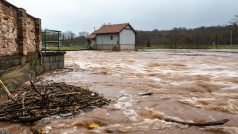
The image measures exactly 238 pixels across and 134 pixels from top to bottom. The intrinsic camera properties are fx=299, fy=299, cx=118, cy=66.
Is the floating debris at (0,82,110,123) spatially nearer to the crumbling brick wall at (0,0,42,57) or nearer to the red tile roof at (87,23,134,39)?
Answer: the crumbling brick wall at (0,0,42,57)

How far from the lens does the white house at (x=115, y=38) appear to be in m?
49.1

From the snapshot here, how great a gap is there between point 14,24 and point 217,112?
726 cm

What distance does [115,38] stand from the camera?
163 feet

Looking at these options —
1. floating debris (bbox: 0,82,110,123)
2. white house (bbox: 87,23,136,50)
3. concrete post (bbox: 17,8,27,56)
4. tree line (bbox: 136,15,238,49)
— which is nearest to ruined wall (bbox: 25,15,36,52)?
concrete post (bbox: 17,8,27,56)

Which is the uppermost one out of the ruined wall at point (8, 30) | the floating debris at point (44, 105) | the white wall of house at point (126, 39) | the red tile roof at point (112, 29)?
the red tile roof at point (112, 29)

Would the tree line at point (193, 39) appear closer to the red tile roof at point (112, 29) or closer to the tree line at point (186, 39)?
the tree line at point (186, 39)

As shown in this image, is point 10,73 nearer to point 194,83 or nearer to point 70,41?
point 194,83

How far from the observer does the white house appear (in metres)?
49.1

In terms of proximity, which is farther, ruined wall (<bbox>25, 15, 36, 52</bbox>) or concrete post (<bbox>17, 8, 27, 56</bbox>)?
ruined wall (<bbox>25, 15, 36, 52</bbox>)

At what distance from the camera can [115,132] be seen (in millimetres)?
4672

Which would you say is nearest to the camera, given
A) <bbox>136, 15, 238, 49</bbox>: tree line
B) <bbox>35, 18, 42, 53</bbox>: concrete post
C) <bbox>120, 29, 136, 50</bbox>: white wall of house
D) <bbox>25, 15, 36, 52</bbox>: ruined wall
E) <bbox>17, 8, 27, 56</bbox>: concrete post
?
<bbox>17, 8, 27, 56</bbox>: concrete post

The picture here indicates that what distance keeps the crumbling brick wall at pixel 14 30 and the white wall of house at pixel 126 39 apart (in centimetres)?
3645

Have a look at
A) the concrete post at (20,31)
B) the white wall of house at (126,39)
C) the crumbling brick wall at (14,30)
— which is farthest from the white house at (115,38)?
the concrete post at (20,31)

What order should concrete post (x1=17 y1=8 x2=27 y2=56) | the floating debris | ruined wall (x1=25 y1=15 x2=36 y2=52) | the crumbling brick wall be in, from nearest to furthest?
the floating debris → the crumbling brick wall → concrete post (x1=17 y1=8 x2=27 y2=56) → ruined wall (x1=25 y1=15 x2=36 y2=52)
